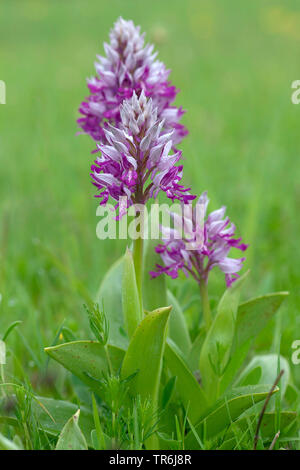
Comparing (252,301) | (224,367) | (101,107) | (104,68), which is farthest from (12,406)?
(104,68)

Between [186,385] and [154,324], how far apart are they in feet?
1.05

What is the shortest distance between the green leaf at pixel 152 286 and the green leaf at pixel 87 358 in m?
0.22

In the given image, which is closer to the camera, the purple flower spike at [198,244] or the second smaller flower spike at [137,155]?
the second smaller flower spike at [137,155]

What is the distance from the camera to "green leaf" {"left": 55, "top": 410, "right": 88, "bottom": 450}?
4.27 feet

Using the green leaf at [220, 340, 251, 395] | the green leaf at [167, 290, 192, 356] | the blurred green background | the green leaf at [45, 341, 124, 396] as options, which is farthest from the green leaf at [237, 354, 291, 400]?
the green leaf at [45, 341, 124, 396]

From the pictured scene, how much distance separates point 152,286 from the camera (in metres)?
1.74

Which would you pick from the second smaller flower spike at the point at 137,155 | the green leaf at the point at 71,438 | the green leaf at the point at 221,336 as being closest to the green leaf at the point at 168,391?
the green leaf at the point at 221,336

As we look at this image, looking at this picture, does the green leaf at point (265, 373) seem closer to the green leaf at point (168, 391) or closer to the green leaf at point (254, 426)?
the green leaf at point (254, 426)

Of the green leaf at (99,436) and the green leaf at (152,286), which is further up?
the green leaf at (152,286)

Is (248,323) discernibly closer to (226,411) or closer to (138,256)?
(226,411)

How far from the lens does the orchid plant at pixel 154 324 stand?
4.46 ft

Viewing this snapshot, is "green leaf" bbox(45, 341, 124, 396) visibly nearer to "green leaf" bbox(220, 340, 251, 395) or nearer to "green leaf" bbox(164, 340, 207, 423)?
"green leaf" bbox(164, 340, 207, 423)

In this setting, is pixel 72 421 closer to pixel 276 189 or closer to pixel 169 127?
pixel 169 127

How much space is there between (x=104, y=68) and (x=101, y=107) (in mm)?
138
